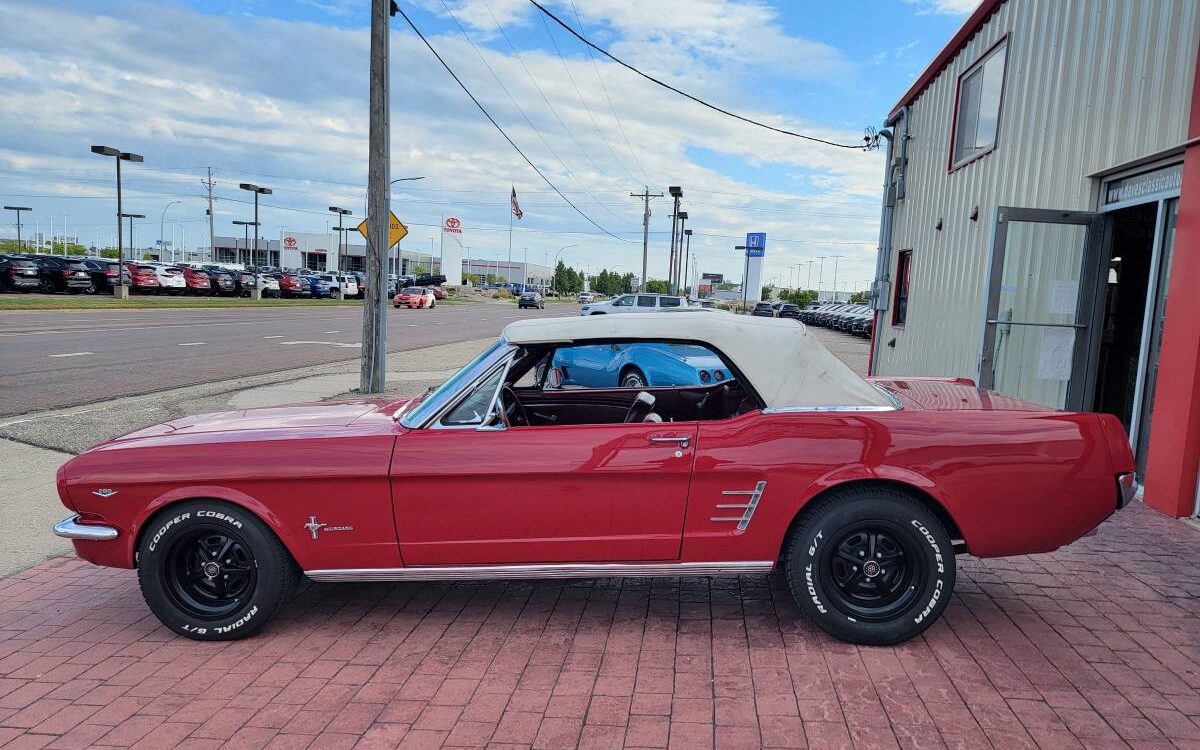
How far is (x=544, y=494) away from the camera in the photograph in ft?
11.6

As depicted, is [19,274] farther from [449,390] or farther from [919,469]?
[919,469]

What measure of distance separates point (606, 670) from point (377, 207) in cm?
945

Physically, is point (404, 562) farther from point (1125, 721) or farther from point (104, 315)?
point (104, 315)

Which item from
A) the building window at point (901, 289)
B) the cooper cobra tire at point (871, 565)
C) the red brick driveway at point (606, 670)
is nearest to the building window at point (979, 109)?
the building window at point (901, 289)

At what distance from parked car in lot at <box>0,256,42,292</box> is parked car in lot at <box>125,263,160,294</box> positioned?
512 cm

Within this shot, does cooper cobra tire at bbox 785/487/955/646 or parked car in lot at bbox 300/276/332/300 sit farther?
parked car in lot at bbox 300/276/332/300

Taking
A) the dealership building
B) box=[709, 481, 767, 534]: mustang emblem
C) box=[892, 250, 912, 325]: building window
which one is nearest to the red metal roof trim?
the dealership building

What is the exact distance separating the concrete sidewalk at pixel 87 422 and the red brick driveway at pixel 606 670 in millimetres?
1078

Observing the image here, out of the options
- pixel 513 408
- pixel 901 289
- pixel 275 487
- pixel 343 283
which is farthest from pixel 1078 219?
pixel 343 283

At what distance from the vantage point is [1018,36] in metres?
8.70

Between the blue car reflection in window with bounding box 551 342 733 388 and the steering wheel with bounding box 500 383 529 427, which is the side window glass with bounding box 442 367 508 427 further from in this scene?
the blue car reflection in window with bounding box 551 342 733 388

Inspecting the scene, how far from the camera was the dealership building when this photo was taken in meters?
5.68

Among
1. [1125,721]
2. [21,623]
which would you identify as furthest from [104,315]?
[1125,721]

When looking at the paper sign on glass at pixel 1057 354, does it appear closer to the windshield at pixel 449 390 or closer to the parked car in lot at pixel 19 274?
the windshield at pixel 449 390
